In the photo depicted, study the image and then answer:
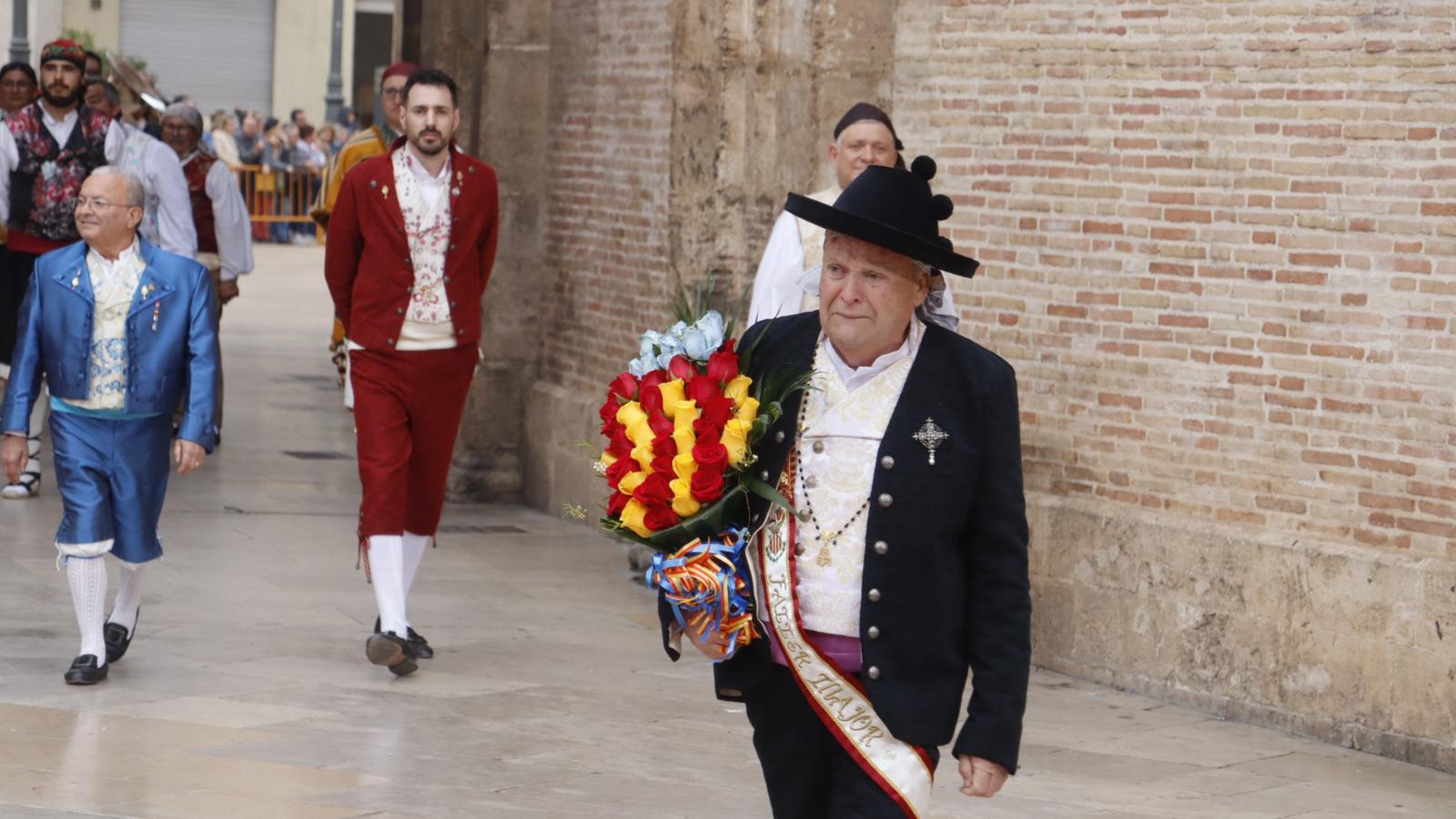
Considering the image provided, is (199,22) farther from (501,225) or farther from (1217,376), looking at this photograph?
(1217,376)

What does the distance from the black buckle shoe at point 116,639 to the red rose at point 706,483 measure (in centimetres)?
455

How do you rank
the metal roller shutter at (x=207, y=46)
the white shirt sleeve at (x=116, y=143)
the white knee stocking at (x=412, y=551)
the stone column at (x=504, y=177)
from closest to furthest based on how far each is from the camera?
the white knee stocking at (x=412, y=551) < the white shirt sleeve at (x=116, y=143) < the stone column at (x=504, y=177) < the metal roller shutter at (x=207, y=46)

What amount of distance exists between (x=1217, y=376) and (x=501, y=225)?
5.56m

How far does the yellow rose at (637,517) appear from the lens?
14.3ft

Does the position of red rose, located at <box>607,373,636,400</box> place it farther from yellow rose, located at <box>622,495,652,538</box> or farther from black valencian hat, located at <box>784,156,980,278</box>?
black valencian hat, located at <box>784,156,980,278</box>

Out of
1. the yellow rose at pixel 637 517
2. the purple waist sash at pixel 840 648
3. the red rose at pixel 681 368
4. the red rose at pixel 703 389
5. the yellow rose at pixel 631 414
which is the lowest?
the purple waist sash at pixel 840 648

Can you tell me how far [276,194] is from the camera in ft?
117

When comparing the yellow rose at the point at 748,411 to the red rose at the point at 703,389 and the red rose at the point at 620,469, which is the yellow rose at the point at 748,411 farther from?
the red rose at the point at 620,469

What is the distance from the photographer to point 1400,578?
24.9 ft

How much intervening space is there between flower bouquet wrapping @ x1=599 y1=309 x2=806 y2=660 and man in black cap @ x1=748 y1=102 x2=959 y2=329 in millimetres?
3273

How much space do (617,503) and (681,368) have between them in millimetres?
308

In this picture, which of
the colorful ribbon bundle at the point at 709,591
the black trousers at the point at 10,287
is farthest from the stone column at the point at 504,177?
the colorful ribbon bundle at the point at 709,591

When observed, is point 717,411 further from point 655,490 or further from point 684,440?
point 655,490

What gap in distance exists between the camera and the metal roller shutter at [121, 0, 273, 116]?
1891 inches
